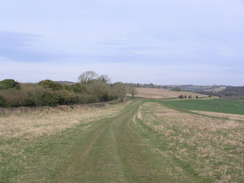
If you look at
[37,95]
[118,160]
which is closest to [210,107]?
[37,95]

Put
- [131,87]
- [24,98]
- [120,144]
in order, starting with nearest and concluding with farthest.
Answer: [120,144] → [24,98] → [131,87]

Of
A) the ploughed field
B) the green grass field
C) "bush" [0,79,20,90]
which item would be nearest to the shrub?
"bush" [0,79,20,90]

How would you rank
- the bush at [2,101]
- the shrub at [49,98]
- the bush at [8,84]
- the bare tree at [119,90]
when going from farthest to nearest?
1. the bare tree at [119,90]
2. the shrub at [49,98]
3. the bush at [8,84]
4. the bush at [2,101]

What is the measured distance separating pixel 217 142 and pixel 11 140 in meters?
11.3

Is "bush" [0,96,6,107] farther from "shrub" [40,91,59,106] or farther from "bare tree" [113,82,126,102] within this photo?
"bare tree" [113,82,126,102]

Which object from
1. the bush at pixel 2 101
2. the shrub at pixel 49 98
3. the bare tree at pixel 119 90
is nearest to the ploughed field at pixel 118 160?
the bush at pixel 2 101

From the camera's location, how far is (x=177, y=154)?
1102cm

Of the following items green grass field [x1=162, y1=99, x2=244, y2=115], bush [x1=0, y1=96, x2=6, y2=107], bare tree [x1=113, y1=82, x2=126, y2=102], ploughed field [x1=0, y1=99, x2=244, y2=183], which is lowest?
green grass field [x1=162, y1=99, x2=244, y2=115]

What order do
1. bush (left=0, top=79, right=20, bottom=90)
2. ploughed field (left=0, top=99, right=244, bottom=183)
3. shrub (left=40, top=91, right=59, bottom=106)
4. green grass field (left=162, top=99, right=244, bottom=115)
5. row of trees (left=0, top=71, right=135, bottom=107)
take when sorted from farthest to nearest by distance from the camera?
green grass field (left=162, top=99, right=244, bottom=115) → shrub (left=40, top=91, right=59, bottom=106) → bush (left=0, top=79, right=20, bottom=90) → row of trees (left=0, top=71, right=135, bottom=107) → ploughed field (left=0, top=99, right=244, bottom=183)

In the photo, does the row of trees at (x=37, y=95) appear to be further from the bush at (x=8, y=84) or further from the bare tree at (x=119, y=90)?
the bare tree at (x=119, y=90)

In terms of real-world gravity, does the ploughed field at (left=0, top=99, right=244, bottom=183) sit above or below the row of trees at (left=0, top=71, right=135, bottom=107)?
below

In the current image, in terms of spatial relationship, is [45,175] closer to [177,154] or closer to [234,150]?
[177,154]

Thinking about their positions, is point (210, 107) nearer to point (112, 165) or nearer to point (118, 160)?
point (118, 160)

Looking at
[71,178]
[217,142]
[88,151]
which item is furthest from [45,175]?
[217,142]
